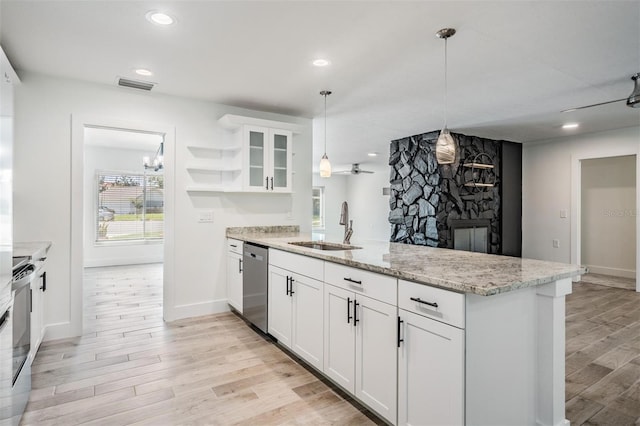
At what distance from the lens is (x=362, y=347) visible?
204cm

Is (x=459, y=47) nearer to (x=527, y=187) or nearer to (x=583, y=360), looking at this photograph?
(x=583, y=360)

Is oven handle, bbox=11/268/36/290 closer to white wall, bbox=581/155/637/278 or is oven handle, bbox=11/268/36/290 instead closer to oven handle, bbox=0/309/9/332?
oven handle, bbox=0/309/9/332

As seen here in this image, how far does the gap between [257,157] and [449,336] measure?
120 inches

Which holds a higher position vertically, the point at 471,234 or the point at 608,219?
the point at 608,219

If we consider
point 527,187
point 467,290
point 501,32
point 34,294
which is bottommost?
point 34,294

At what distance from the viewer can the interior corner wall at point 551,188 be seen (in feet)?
18.7

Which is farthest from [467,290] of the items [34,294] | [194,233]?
[194,233]

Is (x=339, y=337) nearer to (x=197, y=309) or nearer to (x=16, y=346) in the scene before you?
(x=16, y=346)

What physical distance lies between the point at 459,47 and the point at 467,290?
6.61 ft

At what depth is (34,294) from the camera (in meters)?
2.56

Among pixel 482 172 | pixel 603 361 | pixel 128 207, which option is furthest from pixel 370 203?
pixel 603 361

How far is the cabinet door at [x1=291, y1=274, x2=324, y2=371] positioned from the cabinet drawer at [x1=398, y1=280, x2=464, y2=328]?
30.7 inches

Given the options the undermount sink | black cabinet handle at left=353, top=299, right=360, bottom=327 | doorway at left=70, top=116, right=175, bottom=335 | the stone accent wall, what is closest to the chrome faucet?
the undermount sink

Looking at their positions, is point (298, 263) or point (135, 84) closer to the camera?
point (298, 263)
